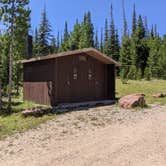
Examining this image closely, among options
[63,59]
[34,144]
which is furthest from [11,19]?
[34,144]

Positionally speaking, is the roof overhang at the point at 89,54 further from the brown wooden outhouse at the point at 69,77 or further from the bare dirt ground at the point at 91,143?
the bare dirt ground at the point at 91,143

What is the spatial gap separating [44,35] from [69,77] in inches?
962

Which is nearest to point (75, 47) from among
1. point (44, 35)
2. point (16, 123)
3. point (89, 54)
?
point (89, 54)

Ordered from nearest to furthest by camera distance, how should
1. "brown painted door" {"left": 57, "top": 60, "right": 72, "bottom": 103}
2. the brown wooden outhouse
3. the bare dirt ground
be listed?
the bare dirt ground, the brown wooden outhouse, "brown painted door" {"left": 57, "top": 60, "right": 72, "bottom": 103}

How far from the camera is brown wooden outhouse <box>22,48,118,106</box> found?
1335 centimetres

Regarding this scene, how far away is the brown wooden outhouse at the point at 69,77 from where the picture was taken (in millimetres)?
13352

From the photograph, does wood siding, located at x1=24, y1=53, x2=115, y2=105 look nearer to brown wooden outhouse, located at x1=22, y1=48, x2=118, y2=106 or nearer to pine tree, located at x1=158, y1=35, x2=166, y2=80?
brown wooden outhouse, located at x1=22, y1=48, x2=118, y2=106

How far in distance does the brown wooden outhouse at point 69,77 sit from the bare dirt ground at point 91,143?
147 inches

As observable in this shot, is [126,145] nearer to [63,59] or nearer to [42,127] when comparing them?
[42,127]

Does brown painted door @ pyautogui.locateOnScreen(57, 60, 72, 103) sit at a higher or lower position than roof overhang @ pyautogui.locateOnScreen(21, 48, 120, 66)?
lower

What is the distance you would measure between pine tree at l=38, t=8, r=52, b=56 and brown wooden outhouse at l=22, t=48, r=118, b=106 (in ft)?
65.5

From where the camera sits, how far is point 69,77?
14.1 metres

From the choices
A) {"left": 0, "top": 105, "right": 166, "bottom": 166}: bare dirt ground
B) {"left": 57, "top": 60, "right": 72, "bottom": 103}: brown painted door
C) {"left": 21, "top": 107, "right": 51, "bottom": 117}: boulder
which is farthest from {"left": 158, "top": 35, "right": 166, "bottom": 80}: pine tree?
{"left": 21, "top": 107, "right": 51, "bottom": 117}: boulder

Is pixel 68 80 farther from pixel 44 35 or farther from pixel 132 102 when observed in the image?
pixel 44 35
